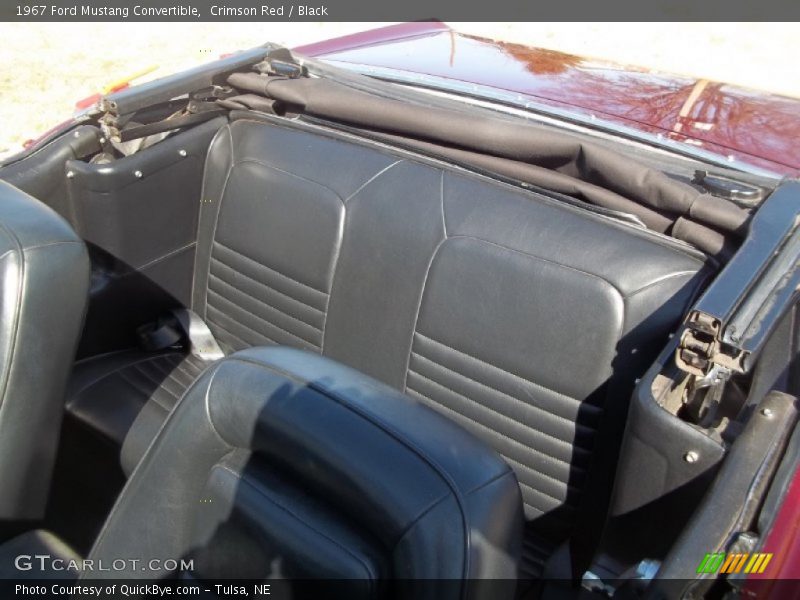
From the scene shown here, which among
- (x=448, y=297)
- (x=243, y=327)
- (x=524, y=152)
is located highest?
(x=524, y=152)

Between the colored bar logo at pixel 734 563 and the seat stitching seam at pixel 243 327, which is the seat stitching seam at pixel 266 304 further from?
the colored bar logo at pixel 734 563

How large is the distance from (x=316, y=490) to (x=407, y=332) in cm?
89

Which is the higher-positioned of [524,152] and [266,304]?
[524,152]

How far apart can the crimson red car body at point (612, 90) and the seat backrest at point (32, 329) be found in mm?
1383

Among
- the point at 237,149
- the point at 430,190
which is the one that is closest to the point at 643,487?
the point at 430,190

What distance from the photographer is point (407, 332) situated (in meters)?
1.85

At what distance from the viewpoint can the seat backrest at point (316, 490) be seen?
0.87 metres

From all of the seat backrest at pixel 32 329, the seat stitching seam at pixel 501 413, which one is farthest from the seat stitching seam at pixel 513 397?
the seat backrest at pixel 32 329

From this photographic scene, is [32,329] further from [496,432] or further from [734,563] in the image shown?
[734,563]
